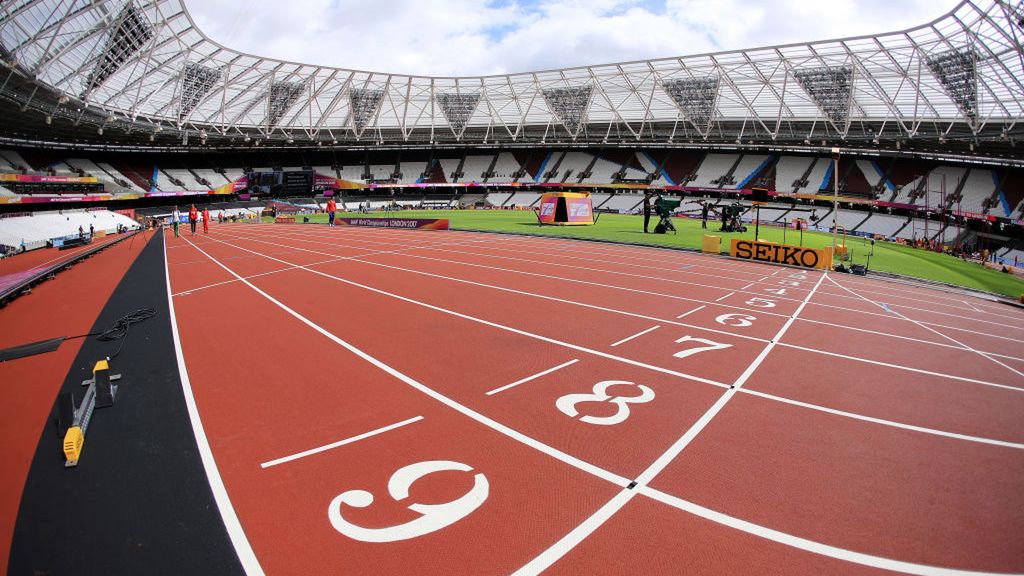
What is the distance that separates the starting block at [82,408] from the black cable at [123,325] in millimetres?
2283

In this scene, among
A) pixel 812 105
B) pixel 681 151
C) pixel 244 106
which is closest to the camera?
pixel 812 105

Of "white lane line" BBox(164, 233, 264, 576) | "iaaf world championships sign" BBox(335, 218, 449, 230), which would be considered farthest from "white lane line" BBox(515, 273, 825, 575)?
"iaaf world championships sign" BBox(335, 218, 449, 230)

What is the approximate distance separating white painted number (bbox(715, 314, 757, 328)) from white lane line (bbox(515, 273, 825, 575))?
3.42 meters

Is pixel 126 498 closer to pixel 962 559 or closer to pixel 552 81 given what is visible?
pixel 962 559

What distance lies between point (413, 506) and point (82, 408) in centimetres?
487

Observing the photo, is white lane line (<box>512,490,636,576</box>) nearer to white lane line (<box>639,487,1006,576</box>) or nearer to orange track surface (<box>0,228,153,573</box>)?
white lane line (<box>639,487,1006,576</box>)

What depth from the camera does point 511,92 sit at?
2416 inches

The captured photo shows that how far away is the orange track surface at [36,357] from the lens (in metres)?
4.98

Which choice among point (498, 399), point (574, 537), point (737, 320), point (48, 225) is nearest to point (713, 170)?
point (737, 320)

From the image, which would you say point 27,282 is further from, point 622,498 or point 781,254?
point 781,254

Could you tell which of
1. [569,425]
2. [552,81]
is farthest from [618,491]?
[552,81]

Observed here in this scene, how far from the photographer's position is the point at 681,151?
216 feet

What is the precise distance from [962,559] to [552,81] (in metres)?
59.9

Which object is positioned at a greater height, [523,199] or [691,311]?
[523,199]
